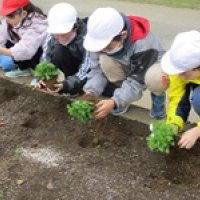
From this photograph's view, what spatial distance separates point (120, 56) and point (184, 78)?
57 cm

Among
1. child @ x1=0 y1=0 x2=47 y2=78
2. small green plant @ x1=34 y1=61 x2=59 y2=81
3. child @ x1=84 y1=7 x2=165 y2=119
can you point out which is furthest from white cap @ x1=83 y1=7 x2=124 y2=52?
child @ x1=0 y1=0 x2=47 y2=78

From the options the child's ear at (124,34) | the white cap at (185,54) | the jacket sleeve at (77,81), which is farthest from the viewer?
the jacket sleeve at (77,81)

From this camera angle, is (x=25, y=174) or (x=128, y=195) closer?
(x=128, y=195)

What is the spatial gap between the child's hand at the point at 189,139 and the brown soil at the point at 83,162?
0.15m

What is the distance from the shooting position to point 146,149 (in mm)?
2939

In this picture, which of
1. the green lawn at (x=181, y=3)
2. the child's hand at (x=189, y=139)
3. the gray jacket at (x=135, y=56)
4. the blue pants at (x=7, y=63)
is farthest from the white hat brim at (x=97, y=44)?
the green lawn at (x=181, y=3)

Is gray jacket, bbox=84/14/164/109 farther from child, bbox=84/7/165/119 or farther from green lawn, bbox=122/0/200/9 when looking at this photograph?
green lawn, bbox=122/0/200/9

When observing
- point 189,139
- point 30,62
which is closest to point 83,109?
point 189,139

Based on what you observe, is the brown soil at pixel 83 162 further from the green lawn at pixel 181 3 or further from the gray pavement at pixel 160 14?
the green lawn at pixel 181 3

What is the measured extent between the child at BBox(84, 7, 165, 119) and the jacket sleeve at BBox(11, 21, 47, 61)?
0.64 m

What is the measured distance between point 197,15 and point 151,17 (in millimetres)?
483

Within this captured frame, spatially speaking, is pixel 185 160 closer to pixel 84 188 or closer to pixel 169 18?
pixel 84 188

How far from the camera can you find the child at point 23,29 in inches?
147

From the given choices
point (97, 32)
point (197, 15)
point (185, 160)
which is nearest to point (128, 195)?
point (185, 160)
